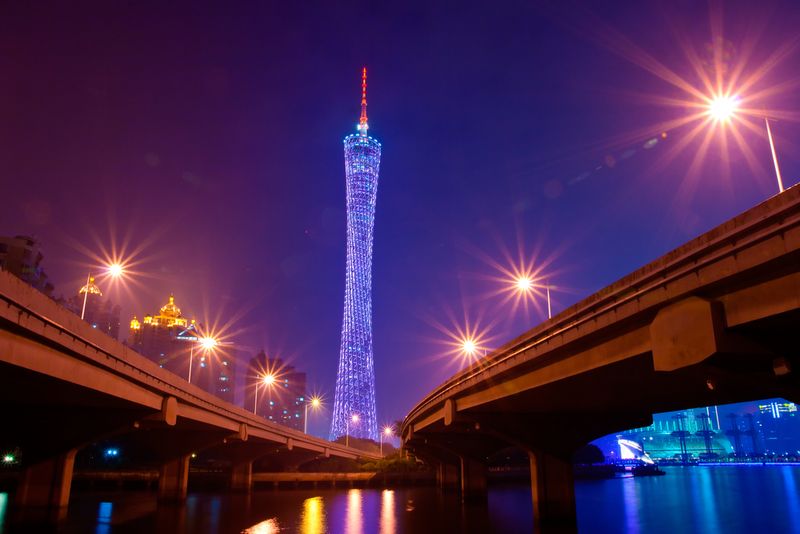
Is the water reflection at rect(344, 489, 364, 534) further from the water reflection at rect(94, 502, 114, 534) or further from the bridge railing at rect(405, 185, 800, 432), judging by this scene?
the bridge railing at rect(405, 185, 800, 432)

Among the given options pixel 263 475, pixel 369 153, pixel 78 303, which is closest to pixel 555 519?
pixel 263 475

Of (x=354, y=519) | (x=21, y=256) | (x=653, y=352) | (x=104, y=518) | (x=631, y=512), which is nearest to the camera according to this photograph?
(x=653, y=352)

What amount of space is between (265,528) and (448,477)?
5383 cm

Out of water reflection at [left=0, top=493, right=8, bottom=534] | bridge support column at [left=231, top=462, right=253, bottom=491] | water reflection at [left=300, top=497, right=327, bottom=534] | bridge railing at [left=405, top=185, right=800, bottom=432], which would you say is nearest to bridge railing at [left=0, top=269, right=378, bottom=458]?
water reflection at [left=0, top=493, right=8, bottom=534]

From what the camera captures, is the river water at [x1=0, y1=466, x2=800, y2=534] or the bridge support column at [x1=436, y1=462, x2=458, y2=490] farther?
the bridge support column at [x1=436, y1=462, x2=458, y2=490]

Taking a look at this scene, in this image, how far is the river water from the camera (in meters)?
43.9

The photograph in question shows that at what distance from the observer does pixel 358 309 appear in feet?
433

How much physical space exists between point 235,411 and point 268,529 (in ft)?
76.4

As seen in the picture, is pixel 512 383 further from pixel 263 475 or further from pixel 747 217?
pixel 263 475

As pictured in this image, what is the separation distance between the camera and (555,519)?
143 ft

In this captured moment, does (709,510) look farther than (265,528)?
Yes

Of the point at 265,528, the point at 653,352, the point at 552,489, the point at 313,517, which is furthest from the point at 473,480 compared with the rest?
the point at 653,352

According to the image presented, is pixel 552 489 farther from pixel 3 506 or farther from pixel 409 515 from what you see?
pixel 3 506

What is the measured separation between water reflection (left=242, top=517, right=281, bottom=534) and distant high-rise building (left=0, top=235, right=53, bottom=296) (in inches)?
3798
